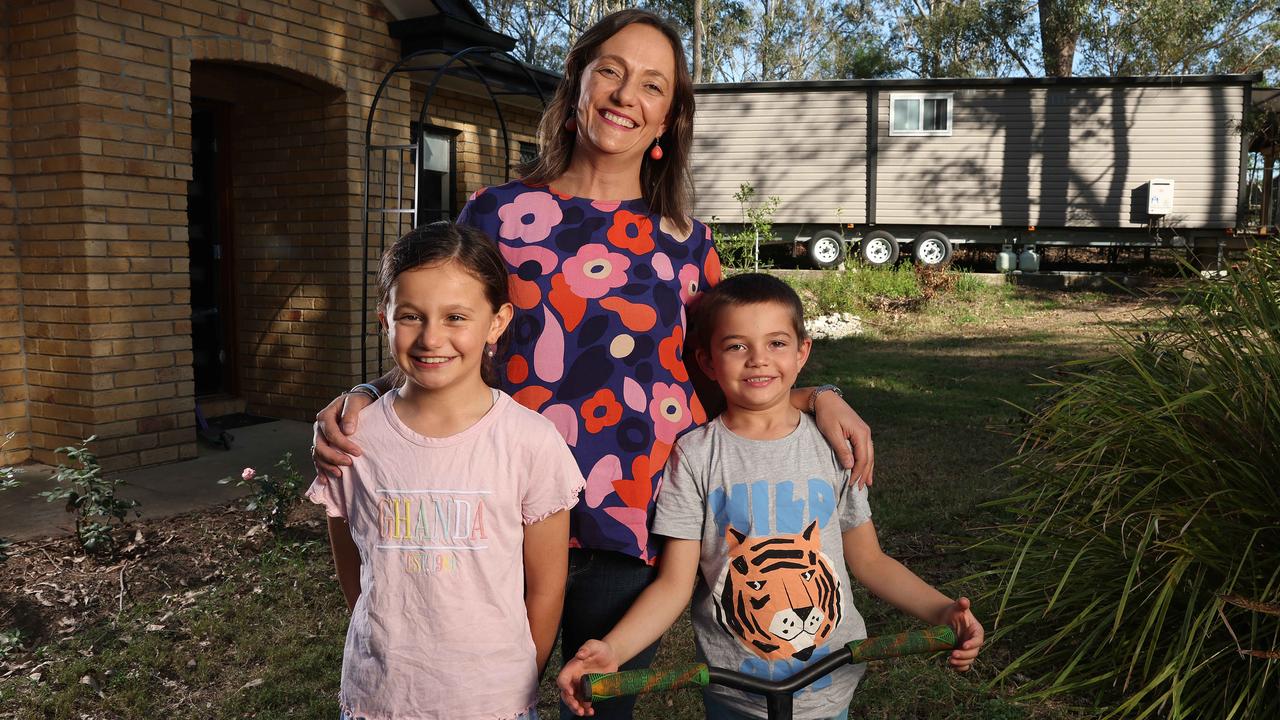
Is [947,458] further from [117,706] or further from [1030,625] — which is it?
[117,706]

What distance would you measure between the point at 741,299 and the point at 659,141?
1.62 ft

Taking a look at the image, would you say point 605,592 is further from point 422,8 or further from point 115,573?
point 422,8

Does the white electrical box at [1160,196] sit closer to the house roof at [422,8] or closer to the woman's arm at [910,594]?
the house roof at [422,8]

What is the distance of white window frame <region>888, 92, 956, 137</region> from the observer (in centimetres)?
1814

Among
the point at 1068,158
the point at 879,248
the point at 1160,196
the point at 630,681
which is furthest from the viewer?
the point at 879,248

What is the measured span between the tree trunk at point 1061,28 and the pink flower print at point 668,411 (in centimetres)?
2723

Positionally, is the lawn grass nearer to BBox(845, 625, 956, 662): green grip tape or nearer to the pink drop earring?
BBox(845, 625, 956, 662): green grip tape

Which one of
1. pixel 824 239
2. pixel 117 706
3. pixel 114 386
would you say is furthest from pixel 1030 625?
pixel 824 239

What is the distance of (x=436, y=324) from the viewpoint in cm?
171

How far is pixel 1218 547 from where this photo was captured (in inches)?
125

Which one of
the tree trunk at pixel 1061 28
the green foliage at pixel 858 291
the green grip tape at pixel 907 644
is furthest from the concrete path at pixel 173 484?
the tree trunk at pixel 1061 28

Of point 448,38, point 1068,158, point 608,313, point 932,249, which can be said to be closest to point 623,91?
point 608,313

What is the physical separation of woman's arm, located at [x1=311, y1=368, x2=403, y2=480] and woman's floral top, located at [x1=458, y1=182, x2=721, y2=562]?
301 mm

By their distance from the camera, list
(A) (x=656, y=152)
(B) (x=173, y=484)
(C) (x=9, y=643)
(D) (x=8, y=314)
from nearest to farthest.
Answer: (A) (x=656, y=152), (C) (x=9, y=643), (B) (x=173, y=484), (D) (x=8, y=314)
